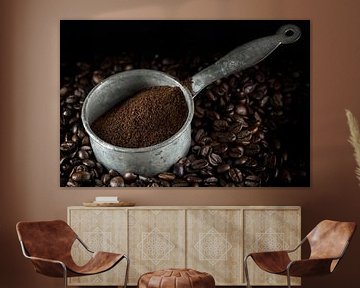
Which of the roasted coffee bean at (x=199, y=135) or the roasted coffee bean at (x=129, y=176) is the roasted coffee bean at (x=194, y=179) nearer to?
the roasted coffee bean at (x=199, y=135)

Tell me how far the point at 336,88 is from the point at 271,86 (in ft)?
1.95

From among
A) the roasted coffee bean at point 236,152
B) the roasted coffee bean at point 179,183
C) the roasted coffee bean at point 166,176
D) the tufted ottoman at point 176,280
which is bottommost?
the tufted ottoman at point 176,280

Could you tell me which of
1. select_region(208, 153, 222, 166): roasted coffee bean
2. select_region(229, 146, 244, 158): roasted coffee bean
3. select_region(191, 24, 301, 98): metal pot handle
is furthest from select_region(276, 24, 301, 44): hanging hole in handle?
select_region(208, 153, 222, 166): roasted coffee bean

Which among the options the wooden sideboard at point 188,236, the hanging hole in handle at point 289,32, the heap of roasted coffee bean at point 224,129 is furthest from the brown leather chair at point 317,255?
the hanging hole in handle at point 289,32

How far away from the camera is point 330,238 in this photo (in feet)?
19.9

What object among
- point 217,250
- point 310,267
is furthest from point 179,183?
point 310,267

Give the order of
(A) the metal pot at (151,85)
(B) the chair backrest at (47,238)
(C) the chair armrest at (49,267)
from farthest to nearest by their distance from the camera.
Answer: (A) the metal pot at (151,85) → (B) the chair backrest at (47,238) → (C) the chair armrest at (49,267)

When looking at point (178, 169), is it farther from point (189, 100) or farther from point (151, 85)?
point (151, 85)

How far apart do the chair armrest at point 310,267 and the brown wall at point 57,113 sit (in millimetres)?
1111

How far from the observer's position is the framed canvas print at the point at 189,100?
678 cm

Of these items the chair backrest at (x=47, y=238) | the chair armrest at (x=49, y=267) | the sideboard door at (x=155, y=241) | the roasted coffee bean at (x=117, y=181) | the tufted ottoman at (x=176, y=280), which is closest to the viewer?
the tufted ottoman at (x=176, y=280)

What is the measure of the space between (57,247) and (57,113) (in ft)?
4.32

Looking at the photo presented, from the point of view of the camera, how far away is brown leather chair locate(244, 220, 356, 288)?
5676mm

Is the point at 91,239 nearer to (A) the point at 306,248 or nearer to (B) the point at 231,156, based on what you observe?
(B) the point at 231,156
